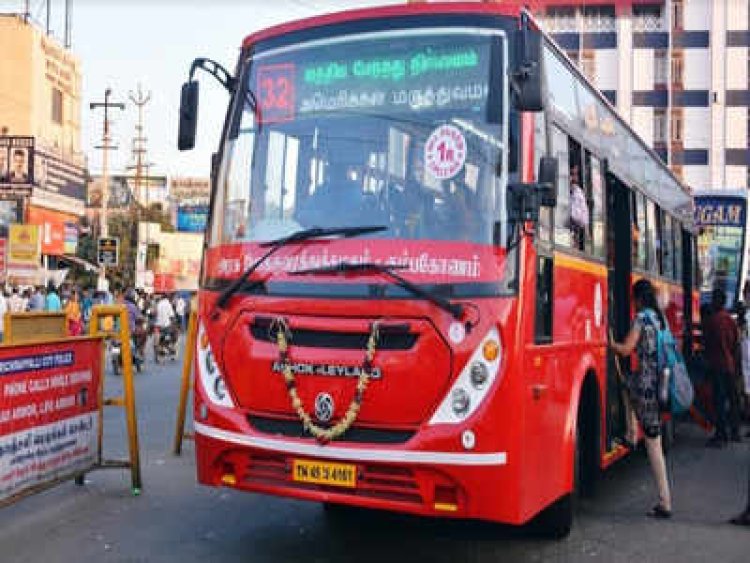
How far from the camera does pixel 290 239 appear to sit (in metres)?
5.64

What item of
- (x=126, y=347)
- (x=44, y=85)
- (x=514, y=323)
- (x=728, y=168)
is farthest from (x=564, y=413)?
(x=728, y=168)

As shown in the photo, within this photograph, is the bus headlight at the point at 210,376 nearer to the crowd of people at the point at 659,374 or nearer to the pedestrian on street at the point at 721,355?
the crowd of people at the point at 659,374

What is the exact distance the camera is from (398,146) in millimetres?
5551

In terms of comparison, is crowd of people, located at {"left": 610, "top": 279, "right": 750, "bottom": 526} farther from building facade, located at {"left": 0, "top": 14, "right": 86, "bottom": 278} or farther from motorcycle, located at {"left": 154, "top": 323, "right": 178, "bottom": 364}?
building facade, located at {"left": 0, "top": 14, "right": 86, "bottom": 278}

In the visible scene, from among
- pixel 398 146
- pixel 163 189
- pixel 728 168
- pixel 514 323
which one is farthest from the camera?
pixel 163 189

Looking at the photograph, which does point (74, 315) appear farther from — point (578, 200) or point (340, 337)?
point (340, 337)

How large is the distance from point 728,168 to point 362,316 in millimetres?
55750

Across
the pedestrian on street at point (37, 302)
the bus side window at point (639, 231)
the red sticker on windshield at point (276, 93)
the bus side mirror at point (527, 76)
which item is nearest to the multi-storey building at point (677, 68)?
the pedestrian on street at point (37, 302)

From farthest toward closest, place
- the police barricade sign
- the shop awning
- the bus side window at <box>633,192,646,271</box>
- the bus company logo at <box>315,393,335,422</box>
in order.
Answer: the shop awning, the bus side window at <box>633,192,646,271</box>, the police barricade sign, the bus company logo at <box>315,393,335,422</box>

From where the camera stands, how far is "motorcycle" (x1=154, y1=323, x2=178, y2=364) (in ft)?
80.1

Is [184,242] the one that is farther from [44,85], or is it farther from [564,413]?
[564,413]

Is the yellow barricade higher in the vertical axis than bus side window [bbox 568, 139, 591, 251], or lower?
lower

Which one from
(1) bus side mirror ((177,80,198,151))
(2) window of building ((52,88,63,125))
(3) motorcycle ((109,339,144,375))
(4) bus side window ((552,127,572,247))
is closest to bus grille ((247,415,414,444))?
(4) bus side window ((552,127,572,247))

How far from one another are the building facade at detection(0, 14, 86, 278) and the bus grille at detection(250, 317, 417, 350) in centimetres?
3834
